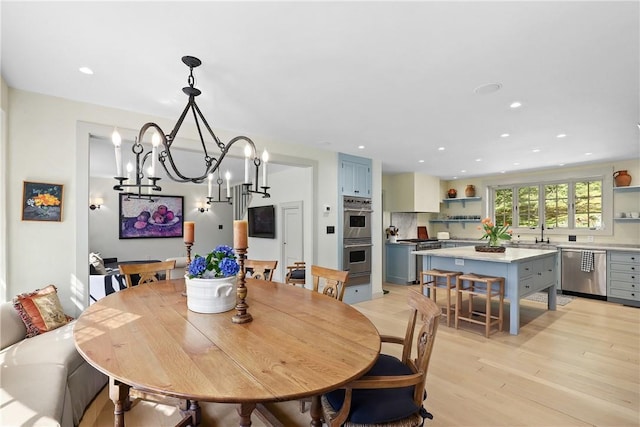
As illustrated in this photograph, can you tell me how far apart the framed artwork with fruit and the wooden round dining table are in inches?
256

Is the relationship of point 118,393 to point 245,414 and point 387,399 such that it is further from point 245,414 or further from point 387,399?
point 387,399

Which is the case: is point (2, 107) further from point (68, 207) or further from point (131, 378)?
point (131, 378)

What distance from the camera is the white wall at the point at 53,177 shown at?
2619mm

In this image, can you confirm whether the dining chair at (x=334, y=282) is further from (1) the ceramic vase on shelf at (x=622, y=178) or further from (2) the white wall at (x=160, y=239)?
(2) the white wall at (x=160, y=239)

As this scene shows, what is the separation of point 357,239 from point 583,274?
13.4 ft

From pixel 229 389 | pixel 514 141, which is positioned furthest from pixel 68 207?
pixel 514 141

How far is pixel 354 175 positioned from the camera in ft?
17.4

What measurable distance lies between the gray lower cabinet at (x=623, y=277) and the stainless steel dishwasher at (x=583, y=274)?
7 cm

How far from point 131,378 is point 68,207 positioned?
2.53 meters

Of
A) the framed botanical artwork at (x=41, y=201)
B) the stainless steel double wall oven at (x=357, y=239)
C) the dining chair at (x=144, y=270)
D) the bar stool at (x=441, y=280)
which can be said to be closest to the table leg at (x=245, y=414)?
the dining chair at (x=144, y=270)

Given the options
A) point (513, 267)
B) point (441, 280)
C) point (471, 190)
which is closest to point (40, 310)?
point (441, 280)

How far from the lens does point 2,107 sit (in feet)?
8.03

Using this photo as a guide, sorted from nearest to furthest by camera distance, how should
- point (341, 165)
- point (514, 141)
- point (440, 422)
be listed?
1. point (440, 422)
2. point (514, 141)
3. point (341, 165)

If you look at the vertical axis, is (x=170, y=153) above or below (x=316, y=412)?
above
